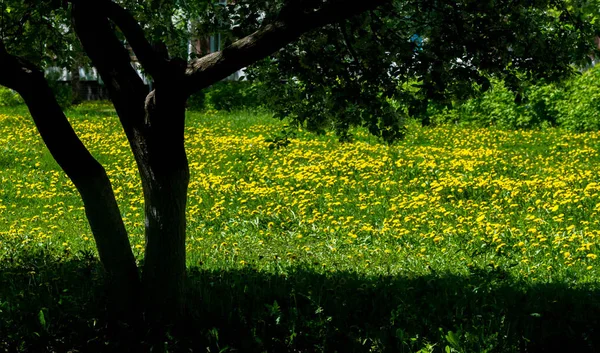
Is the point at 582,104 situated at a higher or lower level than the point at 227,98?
higher

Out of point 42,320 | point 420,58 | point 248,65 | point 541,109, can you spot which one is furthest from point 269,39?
point 541,109

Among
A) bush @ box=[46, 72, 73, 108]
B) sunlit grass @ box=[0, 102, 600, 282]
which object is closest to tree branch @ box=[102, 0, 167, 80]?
sunlit grass @ box=[0, 102, 600, 282]

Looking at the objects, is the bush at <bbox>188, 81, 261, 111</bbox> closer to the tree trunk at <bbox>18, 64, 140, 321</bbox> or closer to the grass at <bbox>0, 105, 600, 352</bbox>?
the grass at <bbox>0, 105, 600, 352</bbox>

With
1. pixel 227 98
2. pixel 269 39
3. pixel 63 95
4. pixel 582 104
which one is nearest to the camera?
pixel 269 39

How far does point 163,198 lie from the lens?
5.50 metres

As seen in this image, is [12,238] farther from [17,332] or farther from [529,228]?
[529,228]

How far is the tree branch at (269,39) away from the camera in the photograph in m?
4.95

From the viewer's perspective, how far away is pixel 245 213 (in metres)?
11.0

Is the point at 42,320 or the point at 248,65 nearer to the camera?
the point at 42,320

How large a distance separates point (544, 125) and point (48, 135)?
15.7 meters

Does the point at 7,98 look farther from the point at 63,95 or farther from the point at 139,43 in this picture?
the point at 139,43

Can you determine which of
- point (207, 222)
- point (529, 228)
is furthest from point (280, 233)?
point (529, 228)

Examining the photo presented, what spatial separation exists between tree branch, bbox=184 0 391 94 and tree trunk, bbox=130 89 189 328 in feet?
0.68

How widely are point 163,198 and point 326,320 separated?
50.8 inches
